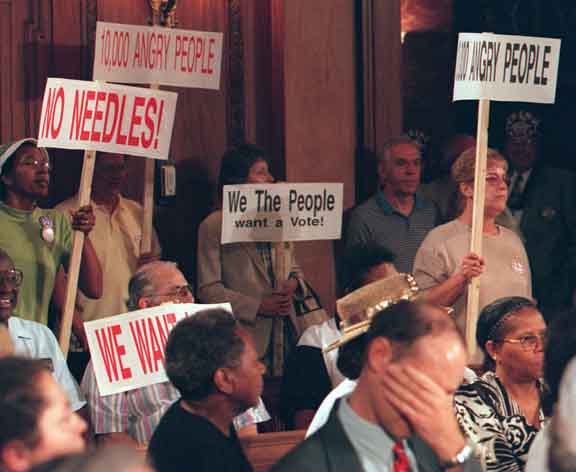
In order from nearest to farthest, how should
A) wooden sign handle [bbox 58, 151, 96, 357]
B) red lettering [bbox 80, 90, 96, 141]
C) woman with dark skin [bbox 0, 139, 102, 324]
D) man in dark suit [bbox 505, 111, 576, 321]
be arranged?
wooden sign handle [bbox 58, 151, 96, 357] → woman with dark skin [bbox 0, 139, 102, 324] → red lettering [bbox 80, 90, 96, 141] → man in dark suit [bbox 505, 111, 576, 321]

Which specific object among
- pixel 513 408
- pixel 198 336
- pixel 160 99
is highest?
pixel 160 99

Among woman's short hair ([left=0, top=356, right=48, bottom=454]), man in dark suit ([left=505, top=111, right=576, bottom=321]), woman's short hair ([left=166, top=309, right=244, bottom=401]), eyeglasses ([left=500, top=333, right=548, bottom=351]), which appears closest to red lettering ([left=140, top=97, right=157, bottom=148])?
eyeglasses ([left=500, top=333, right=548, bottom=351])

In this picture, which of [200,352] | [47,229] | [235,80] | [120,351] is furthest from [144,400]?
[235,80]

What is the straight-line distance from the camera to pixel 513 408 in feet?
16.1

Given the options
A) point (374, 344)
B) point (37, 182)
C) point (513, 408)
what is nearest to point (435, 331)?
point (374, 344)

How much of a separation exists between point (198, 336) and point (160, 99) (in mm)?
2780

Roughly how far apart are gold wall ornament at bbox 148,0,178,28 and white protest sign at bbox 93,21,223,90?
87 centimetres

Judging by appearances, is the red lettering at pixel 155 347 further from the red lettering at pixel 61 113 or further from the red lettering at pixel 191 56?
the red lettering at pixel 191 56

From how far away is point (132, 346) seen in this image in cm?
554

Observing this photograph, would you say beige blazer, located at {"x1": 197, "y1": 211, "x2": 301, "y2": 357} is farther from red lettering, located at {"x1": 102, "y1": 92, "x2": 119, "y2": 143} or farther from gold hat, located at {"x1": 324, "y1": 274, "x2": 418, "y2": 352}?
gold hat, located at {"x1": 324, "y1": 274, "x2": 418, "y2": 352}

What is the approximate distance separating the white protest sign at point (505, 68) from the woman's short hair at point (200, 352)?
293cm

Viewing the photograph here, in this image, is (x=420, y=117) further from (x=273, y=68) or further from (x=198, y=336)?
(x=198, y=336)

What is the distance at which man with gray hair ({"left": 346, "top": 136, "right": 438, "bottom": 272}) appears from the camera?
7441 millimetres

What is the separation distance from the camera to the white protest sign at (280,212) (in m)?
6.88
